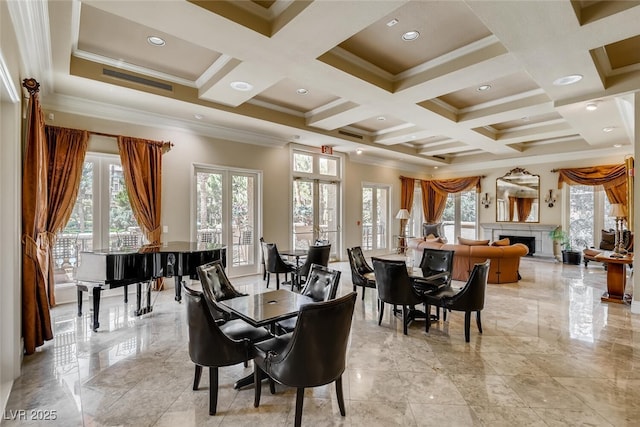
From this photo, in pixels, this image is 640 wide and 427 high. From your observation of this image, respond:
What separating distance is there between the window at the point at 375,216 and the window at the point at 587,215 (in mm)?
5167

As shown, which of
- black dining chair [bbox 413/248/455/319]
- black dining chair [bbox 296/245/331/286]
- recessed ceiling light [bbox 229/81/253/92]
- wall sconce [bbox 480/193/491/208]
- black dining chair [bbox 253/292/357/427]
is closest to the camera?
black dining chair [bbox 253/292/357/427]

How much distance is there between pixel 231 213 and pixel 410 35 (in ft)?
15.4

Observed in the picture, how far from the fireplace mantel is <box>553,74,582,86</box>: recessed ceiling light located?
622 centimetres

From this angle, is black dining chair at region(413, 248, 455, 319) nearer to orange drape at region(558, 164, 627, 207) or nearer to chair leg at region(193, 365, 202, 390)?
chair leg at region(193, 365, 202, 390)

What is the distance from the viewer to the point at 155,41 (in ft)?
12.3

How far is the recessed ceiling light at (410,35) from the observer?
3.54 meters

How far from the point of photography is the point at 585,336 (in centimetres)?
368

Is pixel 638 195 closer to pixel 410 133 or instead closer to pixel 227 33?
pixel 410 133

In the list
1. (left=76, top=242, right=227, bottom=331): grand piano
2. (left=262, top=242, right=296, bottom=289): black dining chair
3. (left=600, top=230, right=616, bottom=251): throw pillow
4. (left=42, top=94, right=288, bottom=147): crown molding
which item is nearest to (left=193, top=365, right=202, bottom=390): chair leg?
(left=76, top=242, right=227, bottom=331): grand piano

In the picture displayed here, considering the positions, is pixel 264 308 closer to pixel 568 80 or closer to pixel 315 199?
pixel 568 80

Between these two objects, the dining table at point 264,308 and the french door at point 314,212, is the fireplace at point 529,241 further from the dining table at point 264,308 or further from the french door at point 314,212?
the dining table at point 264,308

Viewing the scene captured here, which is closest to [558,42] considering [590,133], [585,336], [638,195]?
[638,195]

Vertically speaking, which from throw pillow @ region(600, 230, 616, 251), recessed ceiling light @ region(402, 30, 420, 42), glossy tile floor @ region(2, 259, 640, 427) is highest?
recessed ceiling light @ region(402, 30, 420, 42)

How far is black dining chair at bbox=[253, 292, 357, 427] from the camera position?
76.3 inches
